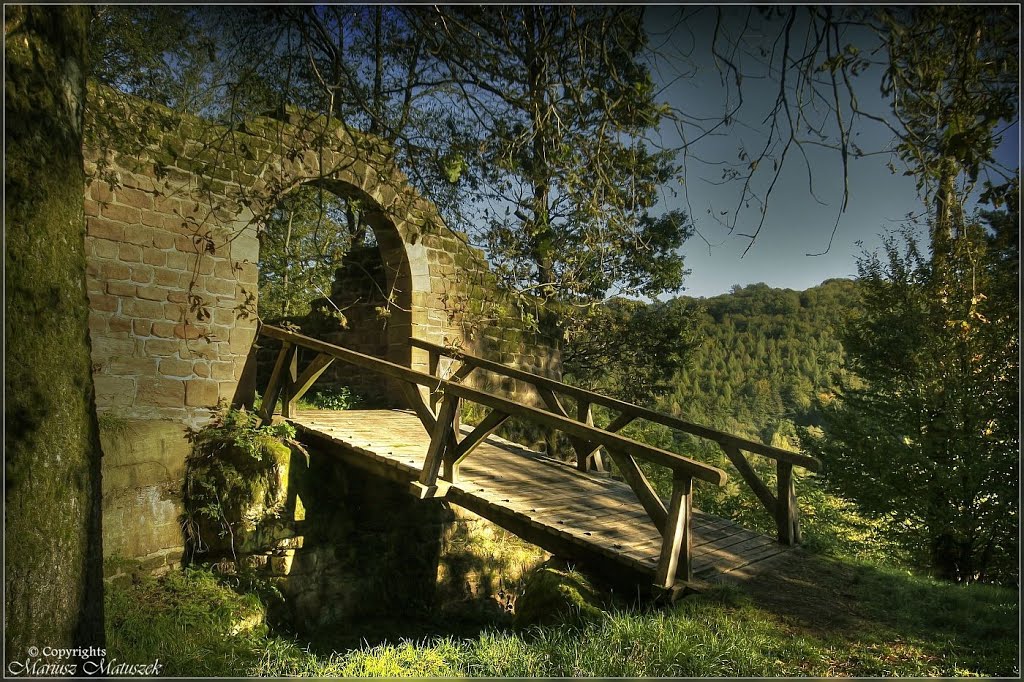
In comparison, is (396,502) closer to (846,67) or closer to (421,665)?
(421,665)

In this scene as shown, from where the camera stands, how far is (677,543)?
12.7 feet

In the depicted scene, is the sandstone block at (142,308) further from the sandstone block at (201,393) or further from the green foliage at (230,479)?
the green foliage at (230,479)

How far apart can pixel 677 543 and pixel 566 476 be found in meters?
2.29

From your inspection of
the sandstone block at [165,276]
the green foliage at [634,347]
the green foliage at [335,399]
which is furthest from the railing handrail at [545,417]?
the green foliage at [634,347]

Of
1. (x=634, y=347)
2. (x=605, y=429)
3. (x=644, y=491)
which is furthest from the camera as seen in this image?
(x=634, y=347)

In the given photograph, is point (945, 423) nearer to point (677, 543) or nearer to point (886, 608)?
point (886, 608)

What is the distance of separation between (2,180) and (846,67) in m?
3.84

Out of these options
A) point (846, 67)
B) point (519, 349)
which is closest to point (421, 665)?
point (846, 67)

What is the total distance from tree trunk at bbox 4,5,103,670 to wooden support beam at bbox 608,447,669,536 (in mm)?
2904

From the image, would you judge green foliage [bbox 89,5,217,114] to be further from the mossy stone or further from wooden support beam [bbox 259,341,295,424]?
the mossy stone

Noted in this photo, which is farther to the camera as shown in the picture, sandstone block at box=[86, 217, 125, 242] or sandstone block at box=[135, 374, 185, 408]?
sandstone block at box=[135, 374, 185, 408]

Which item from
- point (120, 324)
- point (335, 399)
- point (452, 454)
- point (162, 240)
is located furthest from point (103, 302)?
point (335, 399)

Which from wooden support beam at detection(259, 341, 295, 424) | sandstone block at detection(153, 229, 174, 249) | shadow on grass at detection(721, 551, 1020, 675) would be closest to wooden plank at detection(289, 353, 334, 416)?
wooden support beam at detection(259, 341, 295, 424)

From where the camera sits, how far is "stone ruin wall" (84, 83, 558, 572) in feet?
16.4
